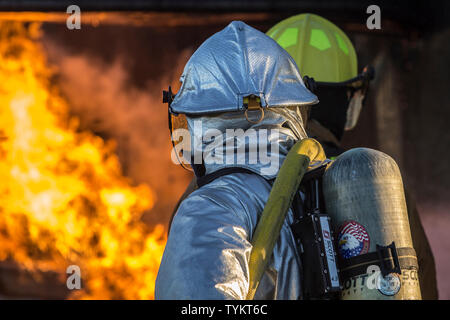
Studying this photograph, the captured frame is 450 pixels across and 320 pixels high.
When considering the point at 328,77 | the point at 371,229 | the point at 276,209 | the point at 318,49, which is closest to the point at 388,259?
the point at 371,229

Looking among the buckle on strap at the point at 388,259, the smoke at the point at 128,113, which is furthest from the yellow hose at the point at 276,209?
the smoke at the point at 128,113

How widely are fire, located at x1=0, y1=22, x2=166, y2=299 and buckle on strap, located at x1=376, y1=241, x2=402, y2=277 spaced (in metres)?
5.81

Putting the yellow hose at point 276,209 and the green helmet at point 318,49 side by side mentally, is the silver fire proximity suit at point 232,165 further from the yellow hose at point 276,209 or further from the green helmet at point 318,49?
the green helmet at point 318,49

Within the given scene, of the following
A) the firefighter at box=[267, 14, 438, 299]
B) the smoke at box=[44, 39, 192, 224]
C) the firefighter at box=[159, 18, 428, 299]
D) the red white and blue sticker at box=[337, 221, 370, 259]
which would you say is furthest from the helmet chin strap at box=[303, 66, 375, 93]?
the smoke at box=[44, 39, 192, 224]

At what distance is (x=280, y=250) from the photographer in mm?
1906

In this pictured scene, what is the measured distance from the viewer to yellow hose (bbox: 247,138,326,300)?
177 cm

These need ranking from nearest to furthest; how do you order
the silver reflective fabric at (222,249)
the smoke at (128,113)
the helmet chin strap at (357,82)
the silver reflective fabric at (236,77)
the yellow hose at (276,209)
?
1. the silver reflective fabric at (222,249)
2. the yellow hose at (276,209)
3. the silver reflective fabric at (236,77)
4. the helmet chin strap at (357,82)
5. the smoke at (128,113)

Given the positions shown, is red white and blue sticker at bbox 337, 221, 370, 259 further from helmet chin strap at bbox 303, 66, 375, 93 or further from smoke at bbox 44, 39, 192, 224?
smoke at bbox 44, 39, 192, 224

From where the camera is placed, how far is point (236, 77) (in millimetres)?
2062

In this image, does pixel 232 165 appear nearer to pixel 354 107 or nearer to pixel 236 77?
pixel 236 77

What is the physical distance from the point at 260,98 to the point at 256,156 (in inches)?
7.0

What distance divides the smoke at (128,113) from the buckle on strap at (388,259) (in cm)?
576

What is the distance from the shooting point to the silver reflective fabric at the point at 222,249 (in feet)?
5.44
